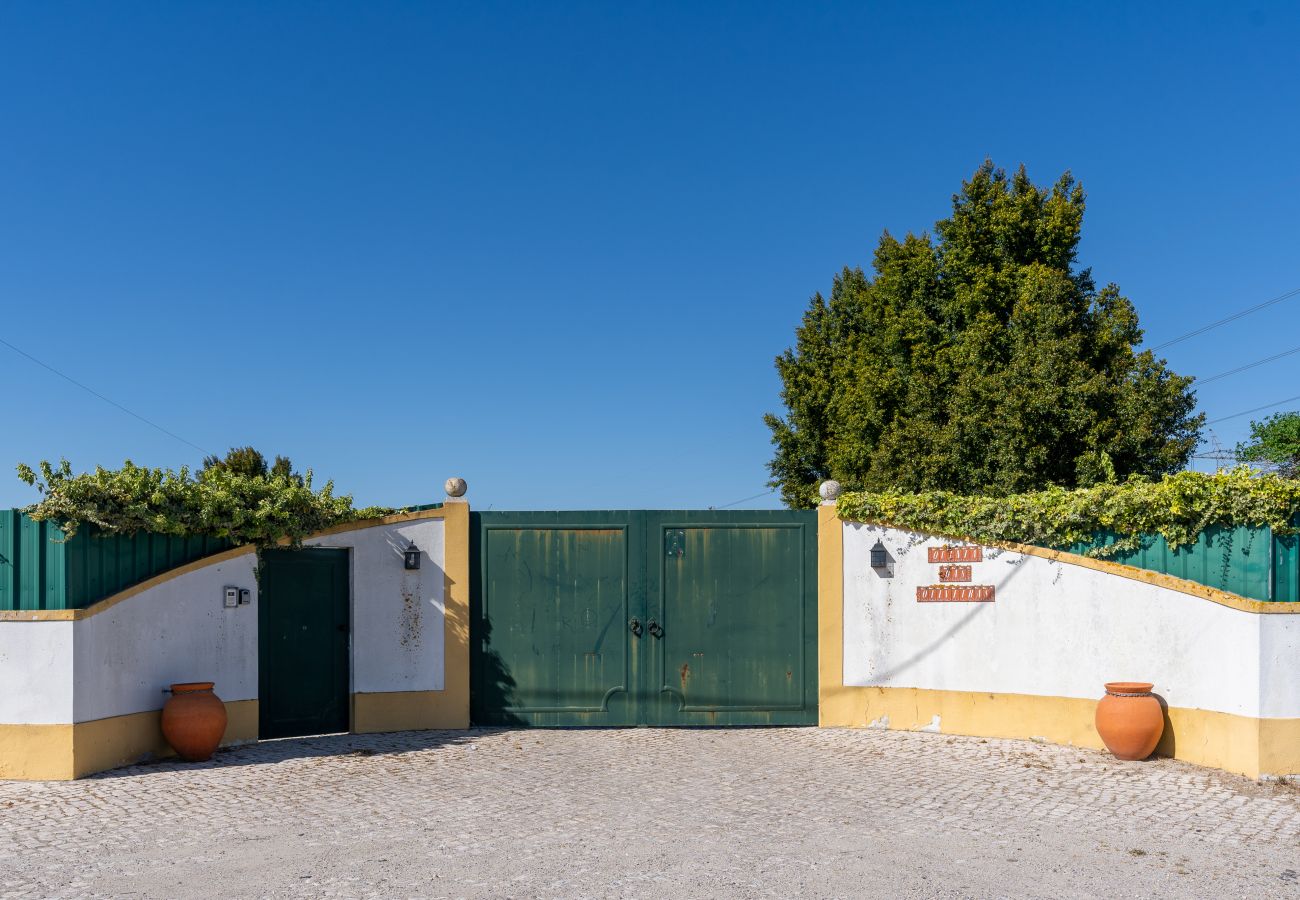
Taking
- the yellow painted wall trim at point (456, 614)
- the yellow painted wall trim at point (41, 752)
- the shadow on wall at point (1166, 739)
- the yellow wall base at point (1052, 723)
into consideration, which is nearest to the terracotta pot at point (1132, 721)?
the shadow on wall at point (1166, 739)

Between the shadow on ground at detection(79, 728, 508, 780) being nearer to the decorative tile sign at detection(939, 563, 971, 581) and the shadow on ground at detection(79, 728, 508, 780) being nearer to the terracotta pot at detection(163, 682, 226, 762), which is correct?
the terracotta pot at detection(163, 682, 226, 762)

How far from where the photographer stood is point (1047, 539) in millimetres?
10320

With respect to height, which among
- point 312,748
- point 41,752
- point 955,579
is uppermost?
point 955,579

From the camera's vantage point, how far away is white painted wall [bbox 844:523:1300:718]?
28.3 ft

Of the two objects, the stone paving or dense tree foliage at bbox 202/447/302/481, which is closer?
the stone paving

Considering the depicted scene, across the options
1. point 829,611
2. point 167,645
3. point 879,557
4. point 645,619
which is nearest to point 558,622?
point 645,619

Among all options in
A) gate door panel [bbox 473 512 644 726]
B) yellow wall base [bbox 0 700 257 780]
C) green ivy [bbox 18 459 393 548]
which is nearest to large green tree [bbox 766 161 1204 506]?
gate door panel [bbox 473 512 644 726]

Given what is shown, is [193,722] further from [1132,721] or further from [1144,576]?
[1144,576]

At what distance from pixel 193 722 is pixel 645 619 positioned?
14.8 feet

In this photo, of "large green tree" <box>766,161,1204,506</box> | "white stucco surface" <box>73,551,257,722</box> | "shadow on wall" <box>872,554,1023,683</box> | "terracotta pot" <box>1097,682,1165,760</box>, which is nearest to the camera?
"white stucco surface" <box>73,551,257,722</box>

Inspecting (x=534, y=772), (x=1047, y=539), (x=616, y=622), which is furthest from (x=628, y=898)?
(x=1047, y=539)

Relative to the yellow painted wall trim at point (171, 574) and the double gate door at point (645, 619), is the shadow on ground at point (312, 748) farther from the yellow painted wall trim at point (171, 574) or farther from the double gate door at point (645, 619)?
the yellow painted wall trim at point (171, 574)

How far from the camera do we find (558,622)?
1126 cm

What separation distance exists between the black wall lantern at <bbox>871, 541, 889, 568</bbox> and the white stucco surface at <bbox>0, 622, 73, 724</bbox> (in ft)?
24.8
